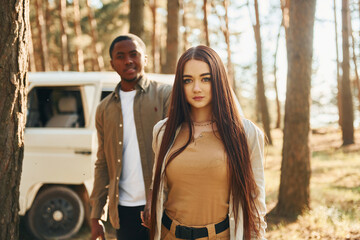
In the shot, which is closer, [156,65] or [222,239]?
[222,239]

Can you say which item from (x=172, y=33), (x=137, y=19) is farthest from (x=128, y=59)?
(x=172, y=33)

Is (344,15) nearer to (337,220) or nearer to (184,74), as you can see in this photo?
(337,220)

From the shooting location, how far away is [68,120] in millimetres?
5148

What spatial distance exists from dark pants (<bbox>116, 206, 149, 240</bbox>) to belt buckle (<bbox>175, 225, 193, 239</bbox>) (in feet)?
2.33

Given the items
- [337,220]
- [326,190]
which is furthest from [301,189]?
[326,190]

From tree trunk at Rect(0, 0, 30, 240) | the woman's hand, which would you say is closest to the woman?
the woman's hand

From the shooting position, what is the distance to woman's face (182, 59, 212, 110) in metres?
2.20

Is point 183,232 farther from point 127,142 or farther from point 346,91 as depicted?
point 346,91

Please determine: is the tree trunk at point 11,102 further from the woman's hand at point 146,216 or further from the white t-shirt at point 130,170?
the woman's hand at point 146,216

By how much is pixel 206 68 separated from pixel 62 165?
3.24 meters

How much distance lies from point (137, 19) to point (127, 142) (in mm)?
5650

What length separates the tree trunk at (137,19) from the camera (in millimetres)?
7945

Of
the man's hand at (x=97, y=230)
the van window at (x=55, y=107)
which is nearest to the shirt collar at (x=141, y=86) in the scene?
the man's hand at (x=97, y=230)

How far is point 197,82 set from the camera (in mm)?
2227
